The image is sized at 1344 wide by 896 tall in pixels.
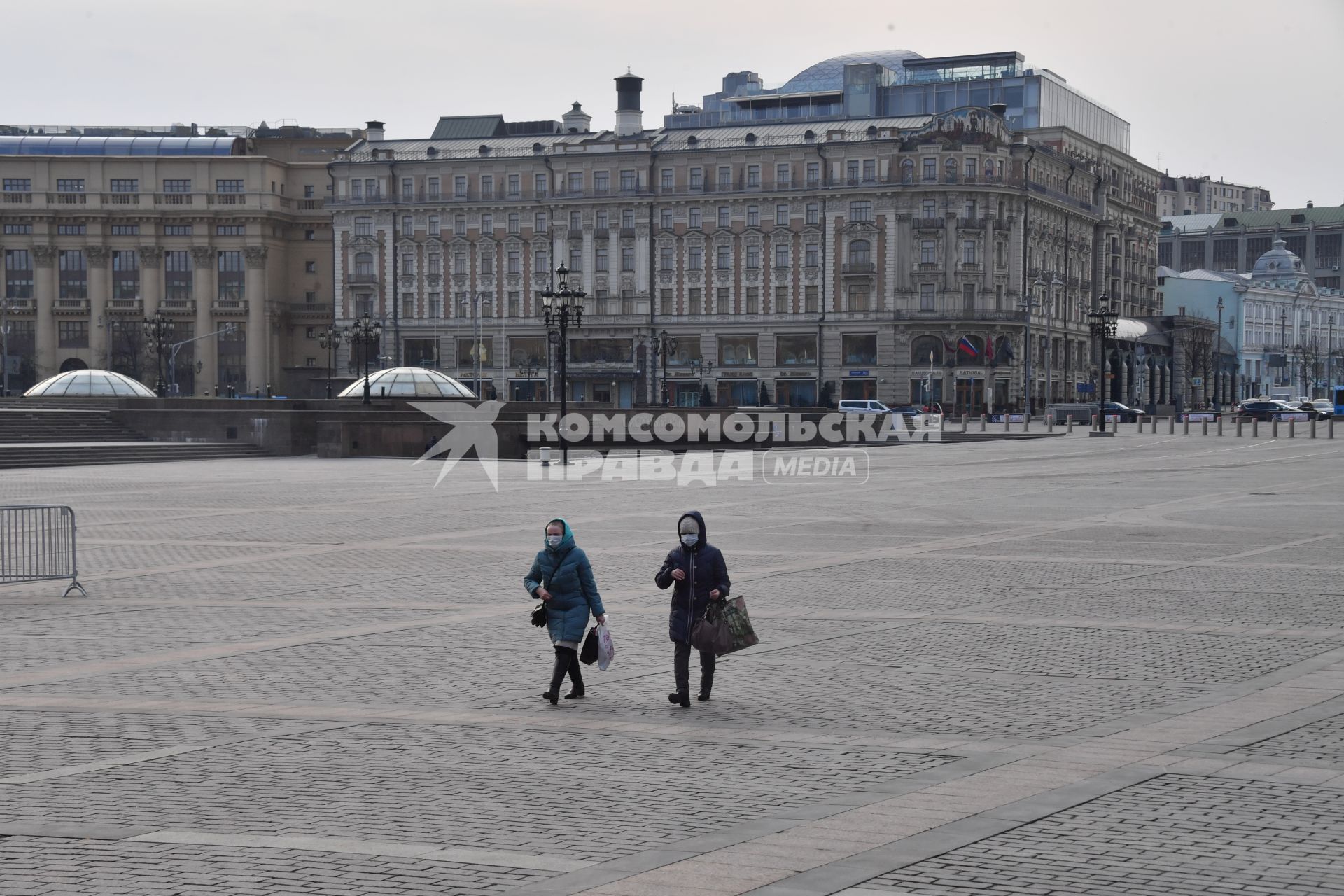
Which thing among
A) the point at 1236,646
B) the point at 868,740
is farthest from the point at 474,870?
the point at 1236,646

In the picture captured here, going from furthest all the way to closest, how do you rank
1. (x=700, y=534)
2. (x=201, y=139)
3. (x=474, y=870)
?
1. (x=201, y=139)
2. (x=700, y=534)
3. (x=474, y=870)

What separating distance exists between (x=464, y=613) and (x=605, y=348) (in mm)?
83733

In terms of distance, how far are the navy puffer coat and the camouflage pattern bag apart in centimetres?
12

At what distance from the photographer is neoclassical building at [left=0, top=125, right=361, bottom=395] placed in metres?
110

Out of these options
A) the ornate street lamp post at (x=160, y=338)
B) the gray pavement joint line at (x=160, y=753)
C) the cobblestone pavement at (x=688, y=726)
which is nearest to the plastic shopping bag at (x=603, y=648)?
the cobblestone pavement at (x=688, y=726)

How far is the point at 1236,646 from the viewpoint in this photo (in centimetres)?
1296

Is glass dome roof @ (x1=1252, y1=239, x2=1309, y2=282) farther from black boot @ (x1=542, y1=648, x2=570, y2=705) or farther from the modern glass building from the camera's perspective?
black boot @ (x1=542, y1=648, x2=570, y2=705)

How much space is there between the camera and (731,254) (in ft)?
315

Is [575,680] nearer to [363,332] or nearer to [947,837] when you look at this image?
[947,837]

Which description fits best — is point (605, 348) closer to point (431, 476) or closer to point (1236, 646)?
point (431, 476)

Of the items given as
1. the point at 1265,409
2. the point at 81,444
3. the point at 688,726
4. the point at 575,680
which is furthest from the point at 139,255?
the point at 688,726

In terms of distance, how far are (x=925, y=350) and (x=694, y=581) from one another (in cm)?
8338

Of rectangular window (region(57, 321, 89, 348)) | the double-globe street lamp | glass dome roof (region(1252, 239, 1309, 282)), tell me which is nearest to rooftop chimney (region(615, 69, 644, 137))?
the double-globe street lamp

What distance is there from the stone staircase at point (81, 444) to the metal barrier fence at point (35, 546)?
83.6 feet
